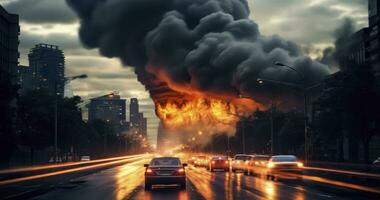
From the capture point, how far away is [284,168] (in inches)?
1576

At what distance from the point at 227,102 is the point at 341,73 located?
14.0 meters

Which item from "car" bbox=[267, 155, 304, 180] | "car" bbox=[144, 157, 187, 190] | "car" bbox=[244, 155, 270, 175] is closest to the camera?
"car" bbox=[144, 157, 187, 190]

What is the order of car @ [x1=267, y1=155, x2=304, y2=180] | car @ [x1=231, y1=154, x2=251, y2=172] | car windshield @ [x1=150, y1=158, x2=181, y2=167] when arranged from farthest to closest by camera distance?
1. car @ [x1=231, y1=154, x2=251, y2=172]
2. car @ [x1=267, y1=155, x2=304, y2=180]
3. car windshield @ [x1=150, y1=158, x2=181, y2=167]

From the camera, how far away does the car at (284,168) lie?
39750 millimetres

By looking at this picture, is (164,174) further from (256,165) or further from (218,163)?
(218,163)

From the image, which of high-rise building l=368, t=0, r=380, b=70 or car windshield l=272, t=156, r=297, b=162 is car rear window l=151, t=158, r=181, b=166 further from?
high-rise building l=368, t=0, r=380, b=70

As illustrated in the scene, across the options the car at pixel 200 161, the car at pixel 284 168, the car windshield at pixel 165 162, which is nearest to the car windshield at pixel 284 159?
the car at pixel 284 168

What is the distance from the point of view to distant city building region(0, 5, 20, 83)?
368ft

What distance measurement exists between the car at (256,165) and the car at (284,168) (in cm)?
340

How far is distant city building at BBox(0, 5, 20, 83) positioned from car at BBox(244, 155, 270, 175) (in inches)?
2813

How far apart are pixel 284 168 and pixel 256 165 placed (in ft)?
26.6

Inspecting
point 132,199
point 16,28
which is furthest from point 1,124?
point 16,28

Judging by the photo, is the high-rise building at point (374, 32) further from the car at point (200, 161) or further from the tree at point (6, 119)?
the tree at point (6, 119)

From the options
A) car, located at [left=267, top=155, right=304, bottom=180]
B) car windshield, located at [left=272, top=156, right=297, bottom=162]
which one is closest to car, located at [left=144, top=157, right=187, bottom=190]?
car, located at [left=267, top=155, right=304, bottom=180]
